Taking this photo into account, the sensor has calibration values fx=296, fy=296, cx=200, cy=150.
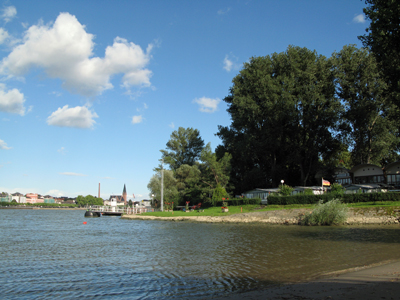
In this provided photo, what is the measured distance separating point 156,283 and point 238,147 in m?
45.6

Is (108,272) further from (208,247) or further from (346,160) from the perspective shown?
(346,160)

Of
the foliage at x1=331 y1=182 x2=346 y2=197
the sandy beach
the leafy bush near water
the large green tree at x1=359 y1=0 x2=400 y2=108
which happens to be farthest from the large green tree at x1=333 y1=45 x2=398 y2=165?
the sandy beach

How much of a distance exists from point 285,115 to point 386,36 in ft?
80.5

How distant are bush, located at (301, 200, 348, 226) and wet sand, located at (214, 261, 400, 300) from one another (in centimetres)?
2205

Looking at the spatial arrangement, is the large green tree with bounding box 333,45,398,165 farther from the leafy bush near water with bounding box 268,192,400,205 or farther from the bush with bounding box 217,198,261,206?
the bush with bounding box 217,198,261,206

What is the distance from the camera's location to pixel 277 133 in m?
52.6

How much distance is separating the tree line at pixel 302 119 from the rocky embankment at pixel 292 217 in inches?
625

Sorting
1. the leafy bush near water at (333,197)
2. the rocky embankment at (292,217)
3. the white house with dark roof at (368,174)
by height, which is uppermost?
the white house with dark roof at (368,174)

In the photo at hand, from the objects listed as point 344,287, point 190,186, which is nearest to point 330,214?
point 344,287

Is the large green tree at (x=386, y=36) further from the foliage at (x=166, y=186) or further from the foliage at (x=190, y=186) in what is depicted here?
the foliage at (x=166, y=186)

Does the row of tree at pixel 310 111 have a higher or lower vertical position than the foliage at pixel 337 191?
higher

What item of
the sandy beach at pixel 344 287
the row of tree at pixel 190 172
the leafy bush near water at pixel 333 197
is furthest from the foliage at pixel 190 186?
the sandy beach at pixel 344 287

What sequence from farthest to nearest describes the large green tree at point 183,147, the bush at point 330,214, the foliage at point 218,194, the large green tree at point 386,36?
1. the large green tree at point 183,147
2. the foliage at point 218,194
3. the bush at point 330,214
4. the large green tree at point 386,36

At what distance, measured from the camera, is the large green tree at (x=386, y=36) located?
83.2 ft
